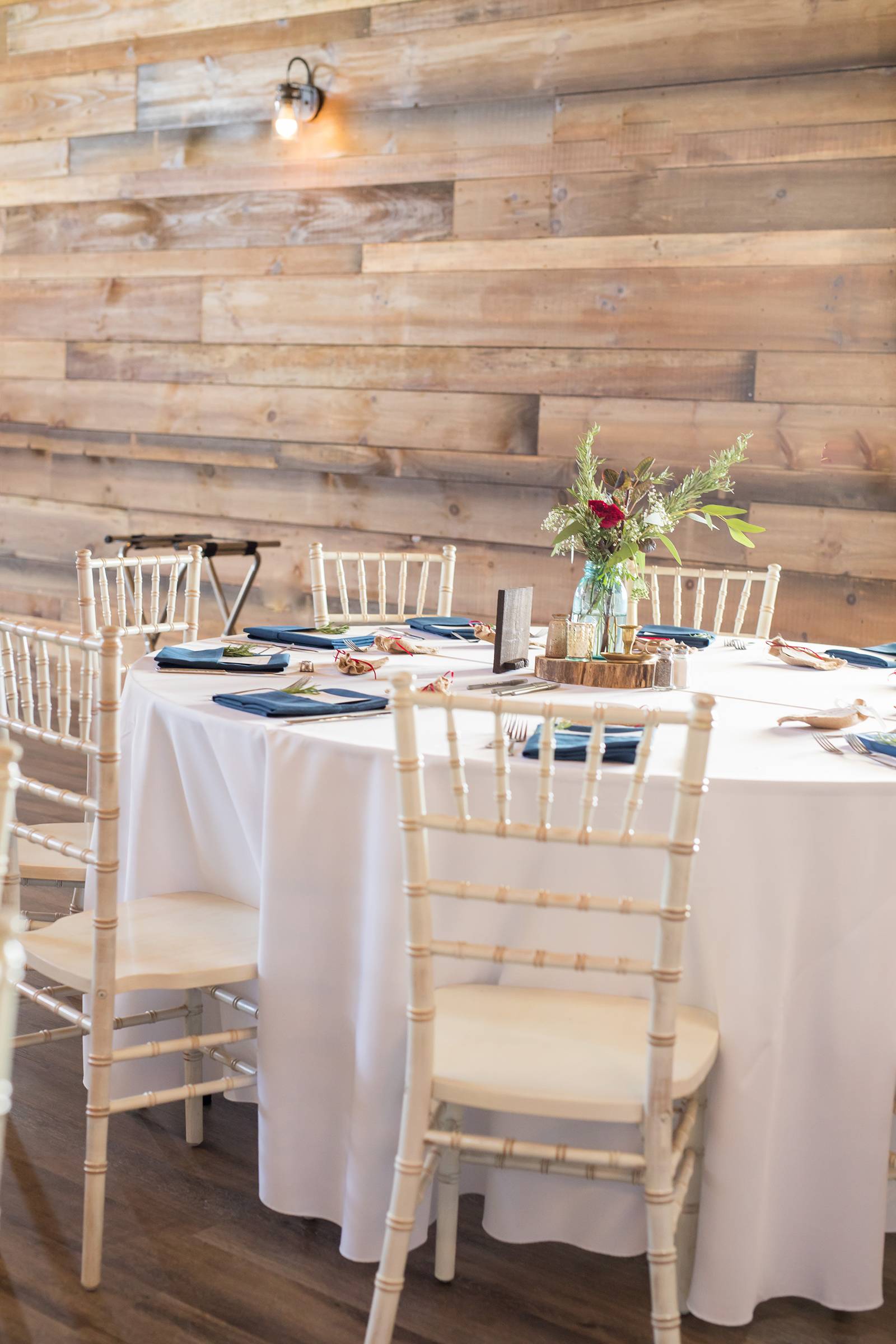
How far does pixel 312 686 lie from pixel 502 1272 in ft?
3.39

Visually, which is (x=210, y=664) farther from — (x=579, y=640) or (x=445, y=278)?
(x=445, y=278)

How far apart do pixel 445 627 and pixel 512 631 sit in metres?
0.53

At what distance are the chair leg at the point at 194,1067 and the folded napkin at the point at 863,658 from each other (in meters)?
1.63

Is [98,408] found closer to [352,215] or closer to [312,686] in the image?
[352,215]

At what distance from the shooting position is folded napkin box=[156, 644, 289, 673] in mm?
2520

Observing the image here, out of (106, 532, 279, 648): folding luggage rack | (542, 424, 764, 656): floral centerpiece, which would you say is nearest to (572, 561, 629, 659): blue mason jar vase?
(542, 424, 764, 656): floral centerpiece

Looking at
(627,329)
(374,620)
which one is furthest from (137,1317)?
(627,329)

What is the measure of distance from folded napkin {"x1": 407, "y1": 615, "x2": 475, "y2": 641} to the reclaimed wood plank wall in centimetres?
169

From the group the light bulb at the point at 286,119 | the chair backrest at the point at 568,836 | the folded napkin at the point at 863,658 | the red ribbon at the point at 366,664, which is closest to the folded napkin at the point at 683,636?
the folded napkin at the point at 863,658

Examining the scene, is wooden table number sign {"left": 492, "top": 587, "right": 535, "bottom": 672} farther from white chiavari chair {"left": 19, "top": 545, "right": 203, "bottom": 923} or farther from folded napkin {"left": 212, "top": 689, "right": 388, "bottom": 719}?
white chiavari chair {"left": 19, "top": 545, "right": 203, "bottom": 923}

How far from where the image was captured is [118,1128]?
2346 millimetres

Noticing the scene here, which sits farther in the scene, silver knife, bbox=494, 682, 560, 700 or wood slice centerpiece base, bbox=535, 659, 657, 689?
wood slice centerpiece base, bbox=535, 659, 657, 689

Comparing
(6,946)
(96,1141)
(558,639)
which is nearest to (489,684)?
(558,639)

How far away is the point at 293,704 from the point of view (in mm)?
2117
